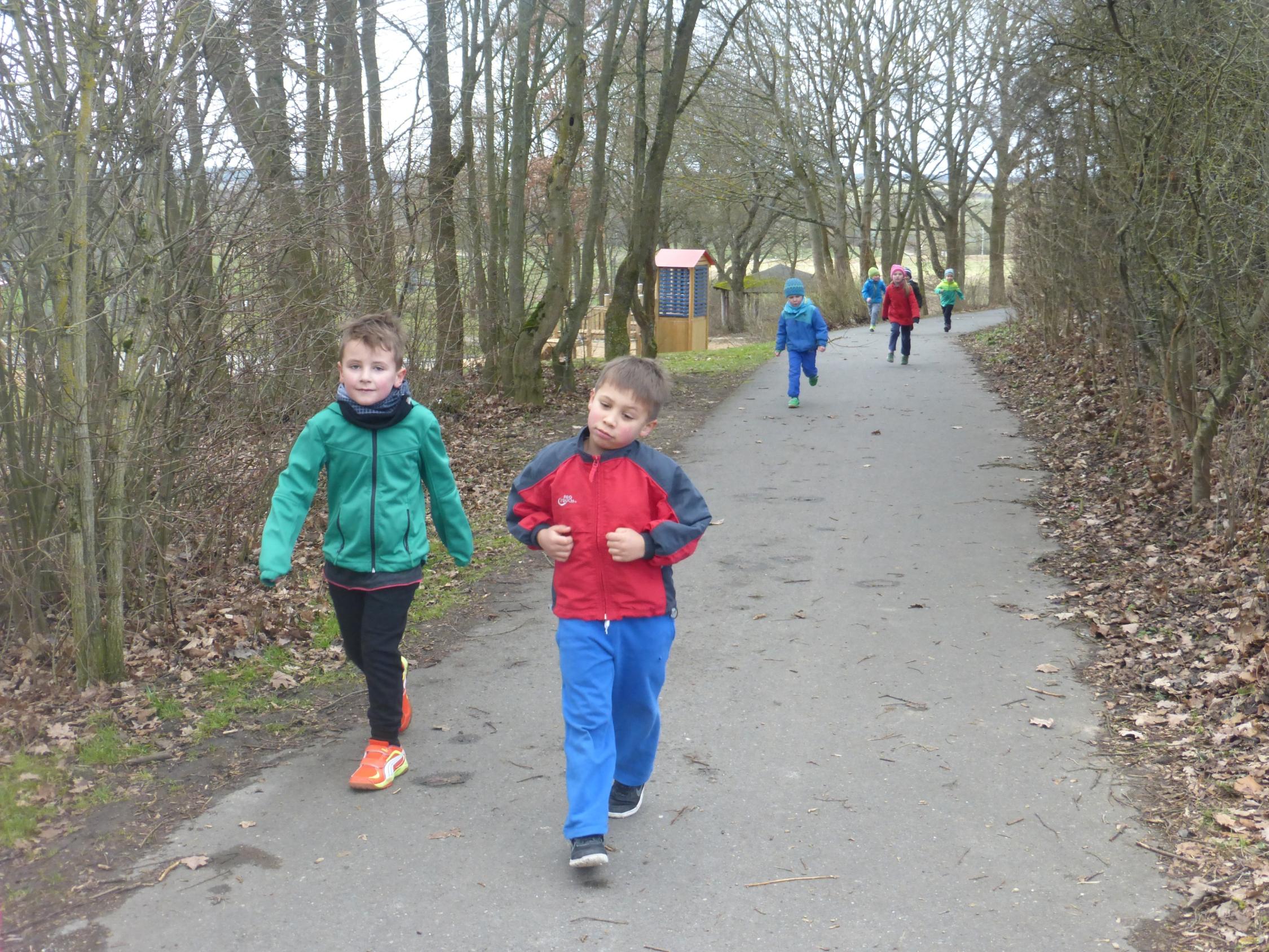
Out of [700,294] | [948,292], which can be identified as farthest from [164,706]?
[700,294]

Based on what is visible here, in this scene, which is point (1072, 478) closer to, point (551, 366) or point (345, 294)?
point (345, 294)

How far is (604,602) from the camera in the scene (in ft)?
13.0

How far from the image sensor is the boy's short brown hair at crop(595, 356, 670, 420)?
3.90 metres

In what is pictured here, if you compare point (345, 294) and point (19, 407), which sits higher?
point (345, 294)

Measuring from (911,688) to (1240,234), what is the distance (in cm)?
399

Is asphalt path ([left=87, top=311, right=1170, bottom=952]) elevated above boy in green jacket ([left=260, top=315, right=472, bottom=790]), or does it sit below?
below

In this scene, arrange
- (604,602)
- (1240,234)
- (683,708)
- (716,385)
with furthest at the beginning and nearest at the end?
1. (716,385)
2. (1240,234)
3. (683,708)
4. (604,602)

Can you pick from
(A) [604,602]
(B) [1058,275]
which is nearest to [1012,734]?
(A) [604,602]

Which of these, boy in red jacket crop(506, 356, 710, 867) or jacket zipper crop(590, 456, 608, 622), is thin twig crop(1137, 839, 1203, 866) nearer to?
boy in red jacket crop(506, 356, 710, 867)

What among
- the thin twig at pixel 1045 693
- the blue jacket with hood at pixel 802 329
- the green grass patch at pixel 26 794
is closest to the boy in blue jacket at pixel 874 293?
the blue jacket with hood at pixel 802 329

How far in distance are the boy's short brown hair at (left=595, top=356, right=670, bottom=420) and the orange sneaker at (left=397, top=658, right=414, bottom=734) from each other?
5.20 feet

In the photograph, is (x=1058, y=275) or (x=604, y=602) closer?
(x=604, y=602)

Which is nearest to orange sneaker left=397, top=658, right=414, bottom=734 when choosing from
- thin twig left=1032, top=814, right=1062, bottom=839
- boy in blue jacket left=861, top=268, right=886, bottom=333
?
thin twig left=1032, top=814, right=1062, bottom=839

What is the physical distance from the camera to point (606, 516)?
13.0ft
